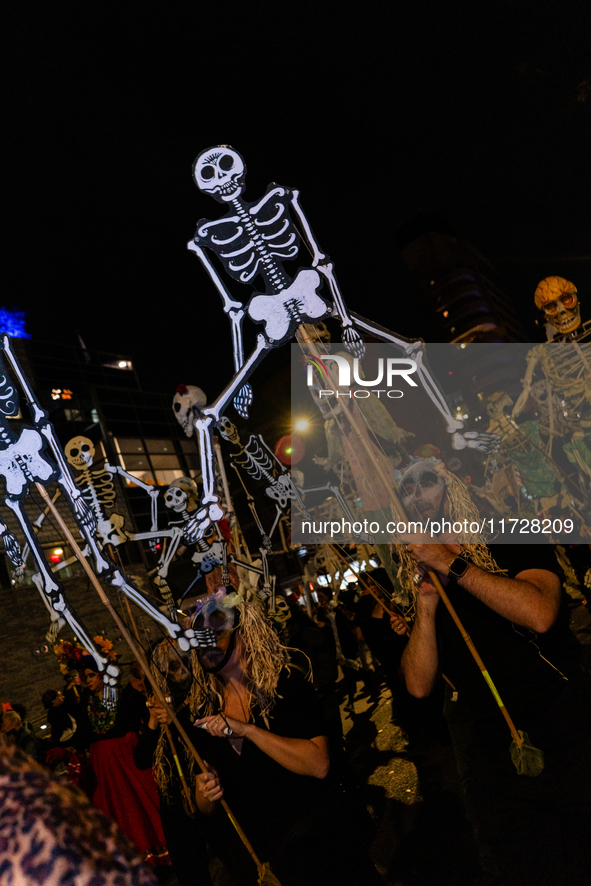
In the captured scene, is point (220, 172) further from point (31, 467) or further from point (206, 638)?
point (206, 638)

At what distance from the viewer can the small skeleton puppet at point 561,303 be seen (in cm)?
641

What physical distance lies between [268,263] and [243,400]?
111 centimetres

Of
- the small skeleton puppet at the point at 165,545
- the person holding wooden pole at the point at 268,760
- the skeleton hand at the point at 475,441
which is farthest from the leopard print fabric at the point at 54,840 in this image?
the small skeleton puppet at the point at 165,545

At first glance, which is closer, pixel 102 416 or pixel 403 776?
pixel 403 776

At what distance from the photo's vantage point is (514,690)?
7.92 feet

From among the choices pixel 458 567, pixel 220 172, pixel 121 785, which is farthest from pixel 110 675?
pixel 220 172

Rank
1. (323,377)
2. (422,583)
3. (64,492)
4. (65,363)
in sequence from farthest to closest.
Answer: (65,363) → (323,377) → (64,492) → (422,583)

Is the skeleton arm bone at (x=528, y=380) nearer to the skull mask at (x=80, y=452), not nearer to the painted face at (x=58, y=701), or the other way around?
the skull mask at (x=80, y=452)

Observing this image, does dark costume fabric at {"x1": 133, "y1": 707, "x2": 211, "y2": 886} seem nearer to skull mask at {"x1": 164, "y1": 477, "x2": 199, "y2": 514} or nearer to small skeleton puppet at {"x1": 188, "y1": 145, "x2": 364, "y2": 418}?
small skeleton puppet at {"x1": 188, "y1": 145, "x2": 364, "y2": 418}

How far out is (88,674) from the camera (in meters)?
5.05

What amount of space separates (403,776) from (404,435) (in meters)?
3.72

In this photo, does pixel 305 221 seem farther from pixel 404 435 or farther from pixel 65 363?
pixel 65 363

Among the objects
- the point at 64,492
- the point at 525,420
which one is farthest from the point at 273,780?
the point at 525,420

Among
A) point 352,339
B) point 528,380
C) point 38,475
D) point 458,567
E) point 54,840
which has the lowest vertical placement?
point 54,840
